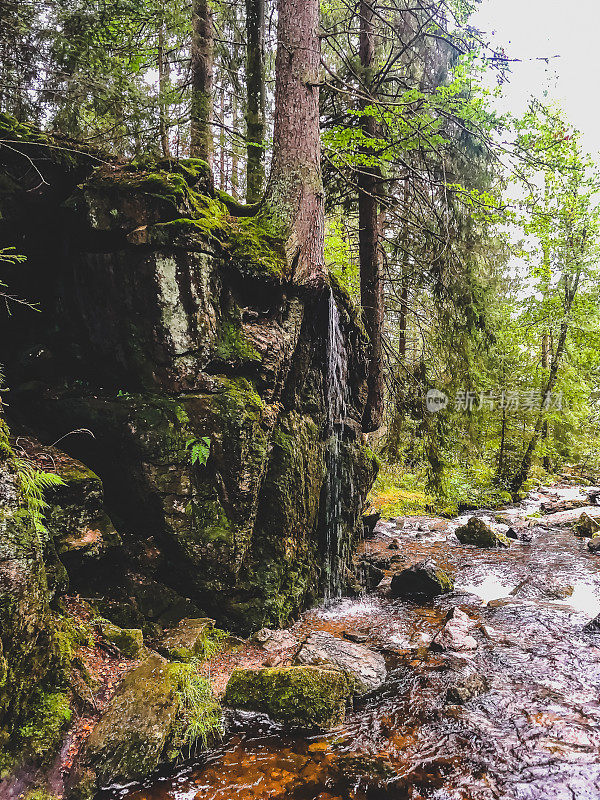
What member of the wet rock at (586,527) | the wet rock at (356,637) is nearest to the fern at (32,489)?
the wet rock at (356,637)

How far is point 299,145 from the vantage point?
679 centimetres

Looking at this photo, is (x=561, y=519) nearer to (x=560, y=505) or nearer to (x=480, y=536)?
(x=560, y=505)

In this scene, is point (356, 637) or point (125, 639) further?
point (356, 637)

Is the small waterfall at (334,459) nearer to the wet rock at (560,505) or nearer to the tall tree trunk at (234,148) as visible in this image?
the tall tree trunk at (234,148)

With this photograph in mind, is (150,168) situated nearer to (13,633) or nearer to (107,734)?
(13,633)

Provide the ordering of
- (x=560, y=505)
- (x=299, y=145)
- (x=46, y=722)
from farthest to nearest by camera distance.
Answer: (x=560, y=505) < (x=299, y=145) < (x=46, y=722)

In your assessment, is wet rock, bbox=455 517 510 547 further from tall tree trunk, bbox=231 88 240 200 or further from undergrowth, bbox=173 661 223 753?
tall tree trunk, bbox=231 88 240 200

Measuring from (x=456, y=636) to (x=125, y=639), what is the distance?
3.68 meters

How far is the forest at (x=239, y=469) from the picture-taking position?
10.7 ft

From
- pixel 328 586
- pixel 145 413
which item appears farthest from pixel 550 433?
pixel 145 413

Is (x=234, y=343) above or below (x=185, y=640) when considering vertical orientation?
above

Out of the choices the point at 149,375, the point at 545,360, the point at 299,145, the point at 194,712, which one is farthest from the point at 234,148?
the point at 194,712

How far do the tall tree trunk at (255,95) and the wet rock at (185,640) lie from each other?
24.8ft

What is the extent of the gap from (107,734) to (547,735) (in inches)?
134
